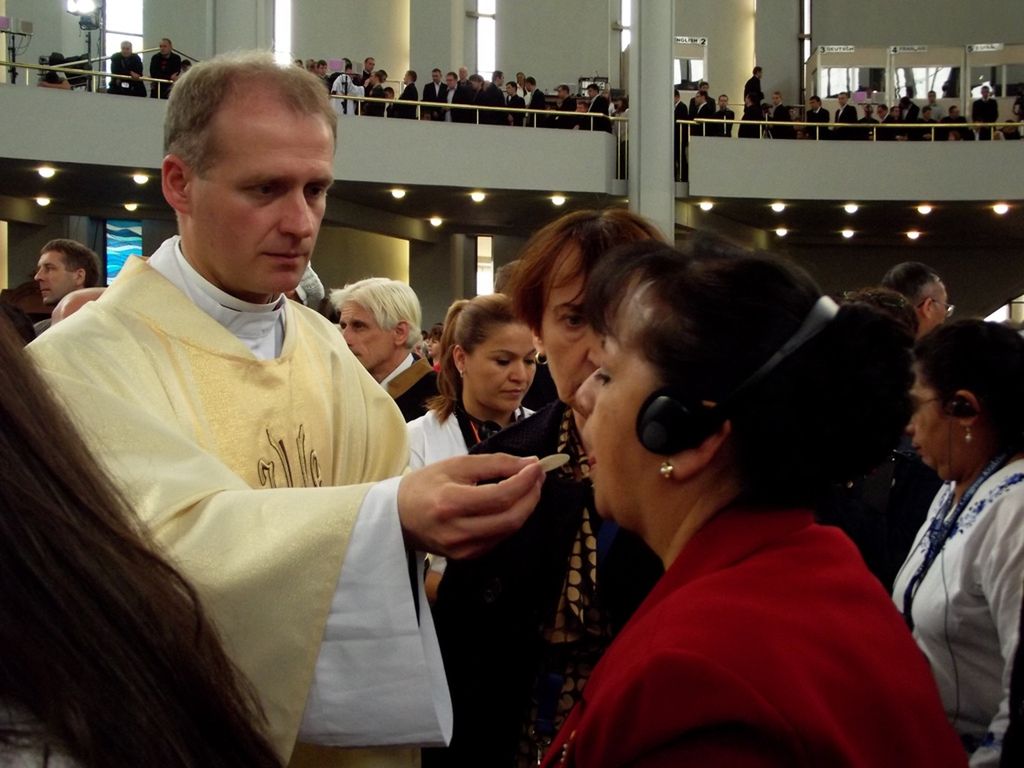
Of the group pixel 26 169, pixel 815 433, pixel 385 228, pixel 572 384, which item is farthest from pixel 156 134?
pixel 815 433

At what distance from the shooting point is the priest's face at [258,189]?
2.03 meters

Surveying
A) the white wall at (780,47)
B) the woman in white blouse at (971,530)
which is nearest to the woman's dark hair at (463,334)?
the woman in white blouse at (971,530)

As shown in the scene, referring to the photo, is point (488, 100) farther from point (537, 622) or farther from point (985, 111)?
point (537, 622)

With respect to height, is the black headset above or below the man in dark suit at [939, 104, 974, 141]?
below

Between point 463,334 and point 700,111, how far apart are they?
49.9ft

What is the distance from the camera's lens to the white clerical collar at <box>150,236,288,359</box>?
2172mm

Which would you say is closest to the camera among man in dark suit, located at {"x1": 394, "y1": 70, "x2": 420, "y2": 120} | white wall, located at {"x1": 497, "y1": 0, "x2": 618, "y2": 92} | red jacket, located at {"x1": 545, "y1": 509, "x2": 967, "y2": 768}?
red jacket, located at {"x1": 545, "y1": 509, "x2": 967, "y2": 768}

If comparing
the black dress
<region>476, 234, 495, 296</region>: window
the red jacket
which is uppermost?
<region>476, 234, 495, 296</region>: window

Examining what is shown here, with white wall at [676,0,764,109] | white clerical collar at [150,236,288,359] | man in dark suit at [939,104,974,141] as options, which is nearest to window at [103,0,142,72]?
white wall at [676,0,764,109]

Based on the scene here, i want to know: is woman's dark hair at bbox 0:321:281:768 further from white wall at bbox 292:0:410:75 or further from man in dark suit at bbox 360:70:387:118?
white wall at bbox 292:0:410:75

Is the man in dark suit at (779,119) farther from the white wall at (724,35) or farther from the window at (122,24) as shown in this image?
the window at (122,24)

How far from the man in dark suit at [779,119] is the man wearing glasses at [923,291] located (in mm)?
13600

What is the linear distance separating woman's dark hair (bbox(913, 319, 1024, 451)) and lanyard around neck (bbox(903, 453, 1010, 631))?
2.5 inches

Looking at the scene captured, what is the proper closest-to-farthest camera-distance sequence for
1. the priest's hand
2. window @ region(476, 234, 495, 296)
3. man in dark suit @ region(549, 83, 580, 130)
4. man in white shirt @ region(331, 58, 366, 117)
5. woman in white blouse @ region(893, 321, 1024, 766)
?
the priest's hand
woman in white blouse @ region(893, 321, 1024, 766)
man in white shirt @ region(331, 58, 366, 117)
man in dark suit @ region(549, 83, 580, 130)
window @ region(476, 234, 495, 296)
